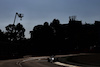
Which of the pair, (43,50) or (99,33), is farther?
(99,33)

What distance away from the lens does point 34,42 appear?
7644 centimetres

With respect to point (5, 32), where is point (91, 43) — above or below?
below

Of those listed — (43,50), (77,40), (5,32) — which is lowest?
(43,50)

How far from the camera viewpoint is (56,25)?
3297 inches

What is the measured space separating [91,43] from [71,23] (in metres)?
17.1

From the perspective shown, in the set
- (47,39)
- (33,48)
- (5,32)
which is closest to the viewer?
(47,39)

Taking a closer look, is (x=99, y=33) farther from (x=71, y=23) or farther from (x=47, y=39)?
(x=47, y=39)

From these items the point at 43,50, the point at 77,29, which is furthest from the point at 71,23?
the point at 43,50

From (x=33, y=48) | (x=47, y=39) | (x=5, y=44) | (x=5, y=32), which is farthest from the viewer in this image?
(x=5, y=32)

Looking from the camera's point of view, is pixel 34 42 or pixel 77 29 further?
pixel 77 29

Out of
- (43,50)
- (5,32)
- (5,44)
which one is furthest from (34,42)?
(5,44)

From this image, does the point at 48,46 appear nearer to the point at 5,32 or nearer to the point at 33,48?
the point at 33,48

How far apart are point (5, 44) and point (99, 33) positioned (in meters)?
60.7

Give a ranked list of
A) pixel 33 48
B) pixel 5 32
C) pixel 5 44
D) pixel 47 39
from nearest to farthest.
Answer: pixel 5 44 < pixel 47 39 < pixel 33 48 < pixel 5 32
